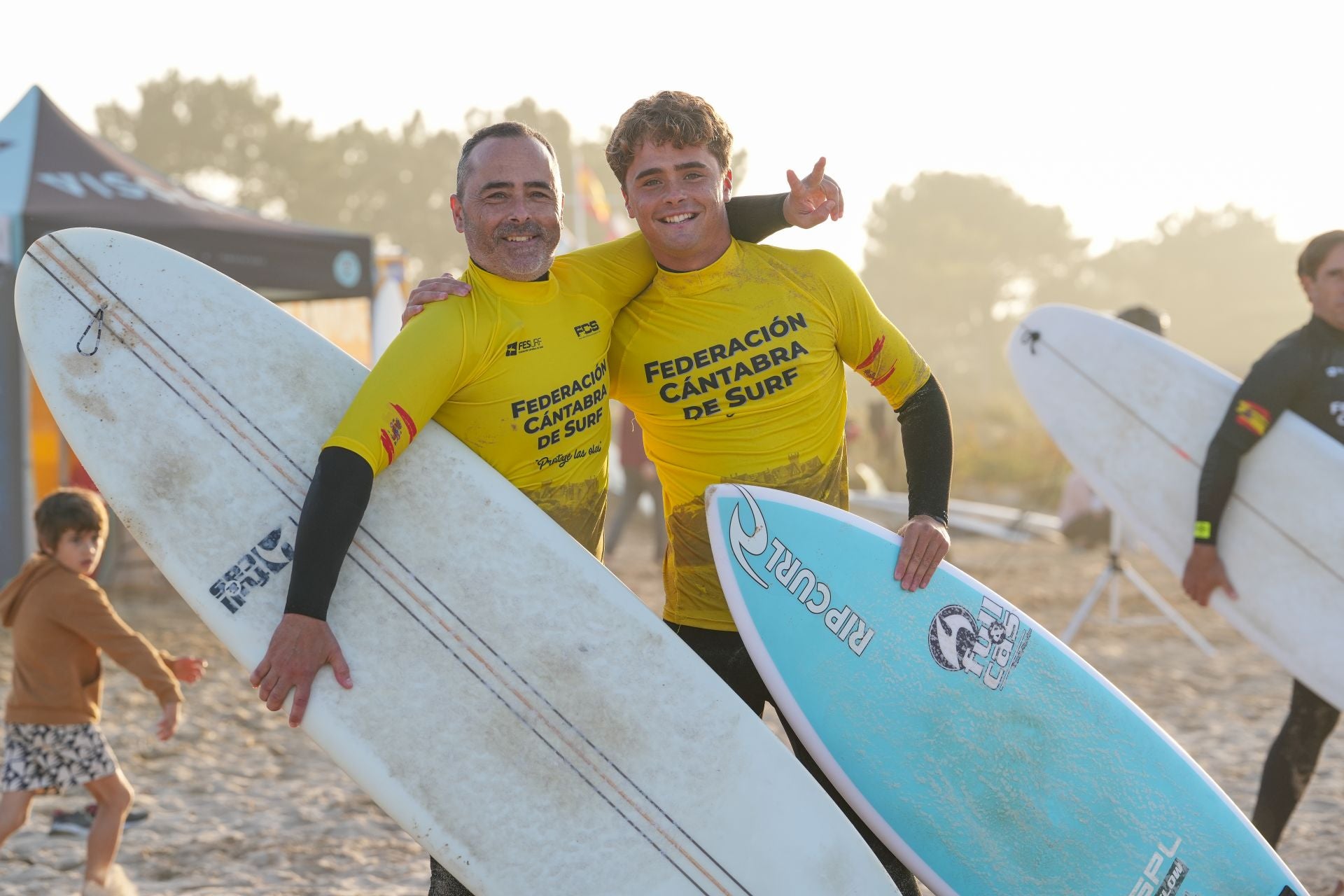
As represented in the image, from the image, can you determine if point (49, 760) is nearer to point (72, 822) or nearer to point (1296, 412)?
point (72, 822)

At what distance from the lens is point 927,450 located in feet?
7.50

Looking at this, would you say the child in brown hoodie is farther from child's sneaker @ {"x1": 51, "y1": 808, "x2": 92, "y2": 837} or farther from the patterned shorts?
child's sneaker @ {"x1": 51, "y1": 808, "x2": 92, "y2": 837}

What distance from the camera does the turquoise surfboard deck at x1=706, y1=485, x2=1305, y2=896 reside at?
2.28 meters

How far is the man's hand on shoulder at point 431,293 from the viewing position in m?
1.96

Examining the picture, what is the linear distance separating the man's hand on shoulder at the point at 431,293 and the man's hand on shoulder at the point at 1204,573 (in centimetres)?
231

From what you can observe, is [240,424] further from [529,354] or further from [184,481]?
[529,354]

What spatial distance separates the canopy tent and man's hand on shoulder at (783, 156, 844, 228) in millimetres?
4690

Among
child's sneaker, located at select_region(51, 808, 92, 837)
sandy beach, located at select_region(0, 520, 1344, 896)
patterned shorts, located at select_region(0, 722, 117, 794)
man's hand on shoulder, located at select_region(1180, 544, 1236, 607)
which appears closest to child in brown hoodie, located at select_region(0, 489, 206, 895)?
patterned shorts, located at select_region(0, 722, 117, 794)

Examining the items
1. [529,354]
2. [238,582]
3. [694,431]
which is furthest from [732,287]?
[238,582]

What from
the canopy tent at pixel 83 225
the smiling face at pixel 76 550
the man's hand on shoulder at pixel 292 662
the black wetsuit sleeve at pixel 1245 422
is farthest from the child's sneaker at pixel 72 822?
the black wetsuit sleeve at pixel 1245 422

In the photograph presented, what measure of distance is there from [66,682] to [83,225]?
3.87 m

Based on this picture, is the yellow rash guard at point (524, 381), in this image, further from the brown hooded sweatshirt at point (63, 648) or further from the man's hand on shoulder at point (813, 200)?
the brown hooded sweatshirt at point (63, 648)

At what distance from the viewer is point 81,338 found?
2.28m

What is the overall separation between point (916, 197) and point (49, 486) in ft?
152
